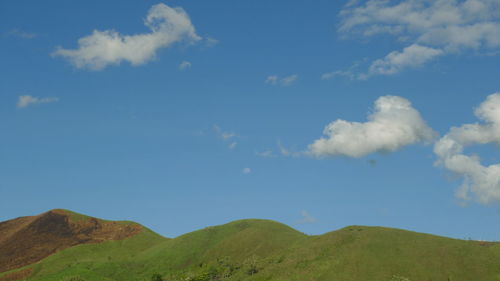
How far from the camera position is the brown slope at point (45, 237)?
172 metres

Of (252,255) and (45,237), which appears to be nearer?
(252,255)

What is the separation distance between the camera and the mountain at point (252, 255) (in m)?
104

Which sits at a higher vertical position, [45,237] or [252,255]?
[45,237]

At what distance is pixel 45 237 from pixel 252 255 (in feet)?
321

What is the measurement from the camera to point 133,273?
476ft

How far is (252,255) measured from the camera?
456 feet

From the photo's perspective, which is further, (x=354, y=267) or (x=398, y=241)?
(x=398, y=241)

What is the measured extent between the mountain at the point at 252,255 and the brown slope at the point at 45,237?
44cm

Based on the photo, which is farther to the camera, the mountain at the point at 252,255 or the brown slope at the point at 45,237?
the brown slope at the point at 45,237

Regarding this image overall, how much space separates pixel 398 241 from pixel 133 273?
271ft

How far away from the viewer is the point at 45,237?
186500mm

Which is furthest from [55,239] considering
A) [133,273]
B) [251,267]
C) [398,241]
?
[398,241]

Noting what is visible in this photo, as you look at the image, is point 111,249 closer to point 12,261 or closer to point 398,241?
point 12,261

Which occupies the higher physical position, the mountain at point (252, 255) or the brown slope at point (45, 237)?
the brown slope at point (45, 237)
